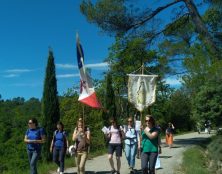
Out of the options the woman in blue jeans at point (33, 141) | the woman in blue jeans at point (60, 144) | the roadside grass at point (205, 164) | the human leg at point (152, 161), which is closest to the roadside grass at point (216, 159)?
the roadside grass at point (205, 164)

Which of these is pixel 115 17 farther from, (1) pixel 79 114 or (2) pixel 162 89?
(2) pixel 162 89

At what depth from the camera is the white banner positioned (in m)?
15.8

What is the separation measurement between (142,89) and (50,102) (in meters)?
7.98

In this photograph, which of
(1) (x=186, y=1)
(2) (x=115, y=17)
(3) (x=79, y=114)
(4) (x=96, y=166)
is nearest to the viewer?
(4) (x=96, y=166)

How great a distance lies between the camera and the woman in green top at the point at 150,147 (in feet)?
38.5

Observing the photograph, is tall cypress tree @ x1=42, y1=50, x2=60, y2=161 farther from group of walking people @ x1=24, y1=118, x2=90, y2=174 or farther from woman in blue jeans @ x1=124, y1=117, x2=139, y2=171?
woman in blue jeans @ x1=124, y1=117, x2=139, y2=171

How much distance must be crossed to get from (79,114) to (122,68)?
9.77 metres

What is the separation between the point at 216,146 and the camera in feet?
75.9

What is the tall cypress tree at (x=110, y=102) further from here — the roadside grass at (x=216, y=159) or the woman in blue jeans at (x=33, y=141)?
the woman in blue jeans at (x=33, y=141)

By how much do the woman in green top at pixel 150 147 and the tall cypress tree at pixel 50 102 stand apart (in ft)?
36.5

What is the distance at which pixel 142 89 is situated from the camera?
1580cm

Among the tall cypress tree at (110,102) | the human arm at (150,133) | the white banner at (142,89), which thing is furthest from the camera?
the tall cypress tree at (110,102)

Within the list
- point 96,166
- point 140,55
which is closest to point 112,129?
point 96,166

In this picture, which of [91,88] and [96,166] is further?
[96,166]
